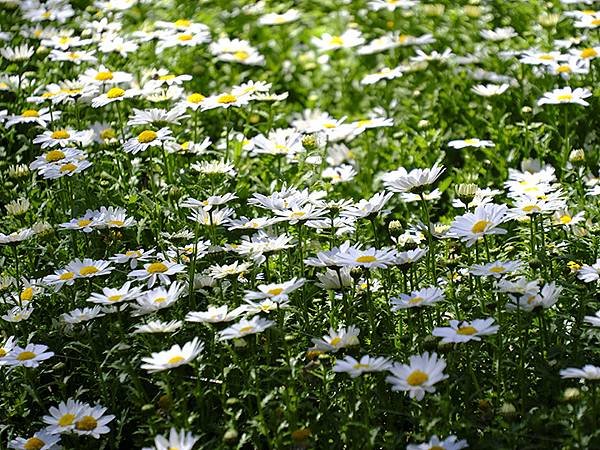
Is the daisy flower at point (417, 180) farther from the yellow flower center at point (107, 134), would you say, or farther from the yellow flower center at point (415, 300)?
the yellow flower center at point (107, 134)

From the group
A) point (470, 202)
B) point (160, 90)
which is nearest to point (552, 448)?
point (470, 202)

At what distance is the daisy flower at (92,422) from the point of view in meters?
2.59

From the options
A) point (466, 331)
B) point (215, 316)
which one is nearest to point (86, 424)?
point (215, 316)

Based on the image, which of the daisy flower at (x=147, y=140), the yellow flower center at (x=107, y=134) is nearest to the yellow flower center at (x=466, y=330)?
the daisy flower at (x=147, y=140)

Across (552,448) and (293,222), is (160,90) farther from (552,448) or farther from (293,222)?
(552,448)

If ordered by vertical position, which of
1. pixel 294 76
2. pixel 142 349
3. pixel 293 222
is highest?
pixel 293 222

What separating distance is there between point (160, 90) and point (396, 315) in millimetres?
1543

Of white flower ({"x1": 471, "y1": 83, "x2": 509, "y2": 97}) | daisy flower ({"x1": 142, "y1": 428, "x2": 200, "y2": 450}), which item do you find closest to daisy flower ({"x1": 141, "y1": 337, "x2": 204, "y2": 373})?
daisy flower ({"x1": 142, "y1": 428, "x2": 200, "y2": 450})

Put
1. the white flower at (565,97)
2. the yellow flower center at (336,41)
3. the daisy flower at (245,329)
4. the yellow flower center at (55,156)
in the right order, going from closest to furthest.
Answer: the daisy flower at (245,329) → the yellow flower center at (55,156) → the white flower at (565,97) → the yellow flower center at (336,41)

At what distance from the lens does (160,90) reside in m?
4.09

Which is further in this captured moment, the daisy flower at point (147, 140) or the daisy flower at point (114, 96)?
the daisy flower at point (114, 96)

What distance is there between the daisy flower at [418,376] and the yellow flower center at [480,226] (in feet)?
1.59

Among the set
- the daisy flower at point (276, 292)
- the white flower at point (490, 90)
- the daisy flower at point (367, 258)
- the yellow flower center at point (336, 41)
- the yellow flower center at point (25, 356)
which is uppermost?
the daisy flower at point (276, 292)

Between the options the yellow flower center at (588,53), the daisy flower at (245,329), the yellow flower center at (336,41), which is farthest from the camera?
the yellow flower center at (336,41)
